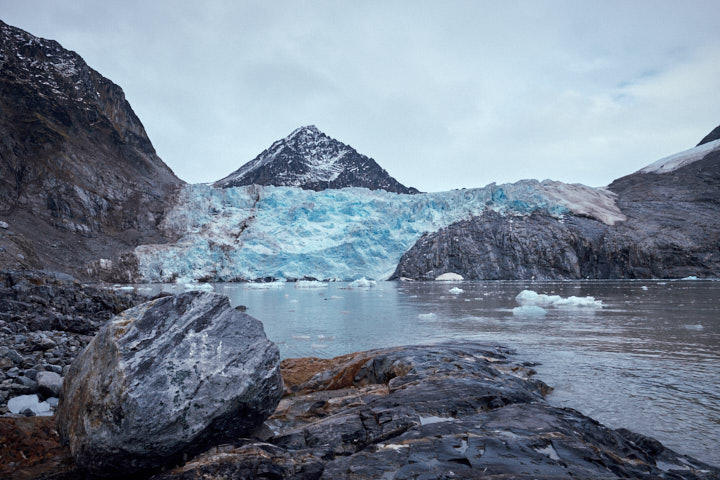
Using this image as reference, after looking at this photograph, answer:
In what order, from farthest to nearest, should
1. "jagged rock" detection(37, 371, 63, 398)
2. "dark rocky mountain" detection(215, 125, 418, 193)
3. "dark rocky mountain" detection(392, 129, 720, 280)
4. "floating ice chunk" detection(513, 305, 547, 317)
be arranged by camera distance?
1. "dark rocky mountain" detection(215, 125, 418, 193)
2. "dark rocky mountain" detection(392, 129, 720, 280)
3. "floating ice chunk" detection(513, 305, 547, 317)
4. "jagged rock" detection(37, 371, 63, 398)

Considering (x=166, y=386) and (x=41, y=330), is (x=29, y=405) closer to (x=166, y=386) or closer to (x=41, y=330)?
(x=166, y=386)

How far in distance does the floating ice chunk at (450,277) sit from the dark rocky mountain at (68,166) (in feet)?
152

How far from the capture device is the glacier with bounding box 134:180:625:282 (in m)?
57.6

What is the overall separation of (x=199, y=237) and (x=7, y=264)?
34.4 metres

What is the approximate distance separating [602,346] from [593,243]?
5276 centimetres

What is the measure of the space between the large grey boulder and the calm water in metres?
4.97

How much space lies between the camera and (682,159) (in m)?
74.8

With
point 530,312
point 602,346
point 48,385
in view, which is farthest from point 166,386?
point 530,312

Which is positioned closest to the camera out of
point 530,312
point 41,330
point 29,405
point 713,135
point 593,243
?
point 29,405

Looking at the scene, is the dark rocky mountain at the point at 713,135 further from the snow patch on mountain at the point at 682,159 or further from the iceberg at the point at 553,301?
the iceberg at the point at 553,301

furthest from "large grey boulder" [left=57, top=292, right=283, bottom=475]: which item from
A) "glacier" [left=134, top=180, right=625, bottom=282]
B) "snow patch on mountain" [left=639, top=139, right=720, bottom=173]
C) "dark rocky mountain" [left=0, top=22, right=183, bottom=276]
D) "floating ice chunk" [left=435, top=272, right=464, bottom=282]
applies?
"snow patch on mountain" [left=639, top=139, right=720, bottom=173]

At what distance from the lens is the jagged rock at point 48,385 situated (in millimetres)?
4668

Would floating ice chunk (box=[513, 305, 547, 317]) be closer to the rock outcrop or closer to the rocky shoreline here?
the rocky shoreline

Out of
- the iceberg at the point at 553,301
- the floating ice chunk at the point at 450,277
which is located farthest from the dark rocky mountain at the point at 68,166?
the floating ice chunk at the point at 450,277
